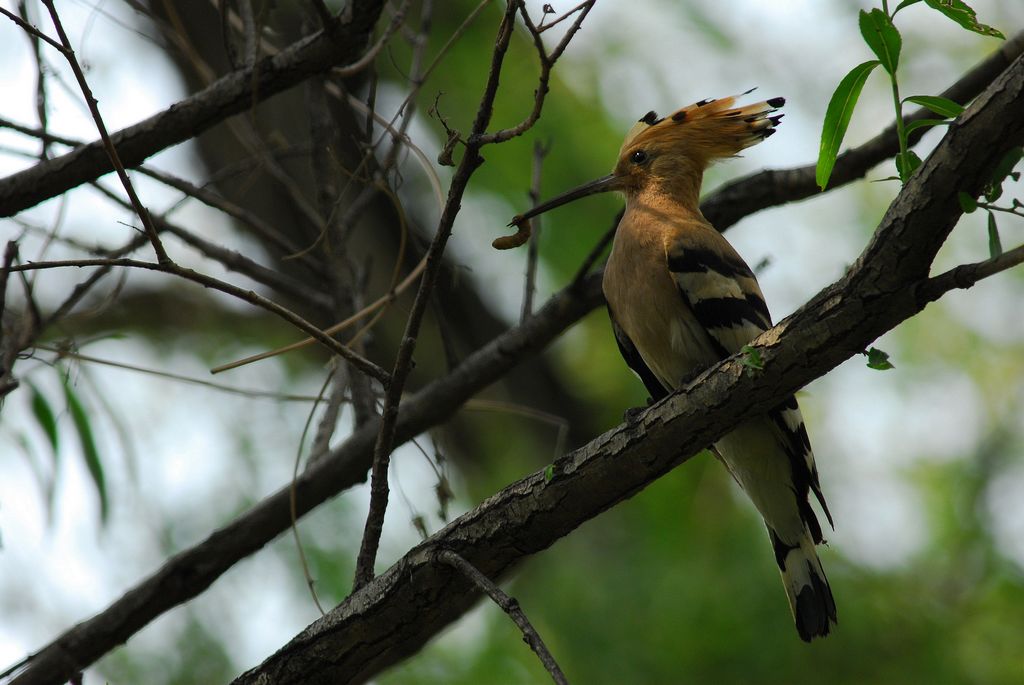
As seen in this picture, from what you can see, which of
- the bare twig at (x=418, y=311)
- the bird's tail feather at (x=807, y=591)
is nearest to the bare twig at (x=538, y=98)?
the bare twig at (x=418, y=311)

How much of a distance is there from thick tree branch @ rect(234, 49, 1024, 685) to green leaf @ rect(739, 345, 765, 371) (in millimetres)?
11

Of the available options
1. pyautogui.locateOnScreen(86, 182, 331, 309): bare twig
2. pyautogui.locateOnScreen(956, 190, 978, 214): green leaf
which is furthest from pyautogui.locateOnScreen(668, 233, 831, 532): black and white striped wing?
pyautogui.locateOnScreen(86, 182, 331, 309): bare twig

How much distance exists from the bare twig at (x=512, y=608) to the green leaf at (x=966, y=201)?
101 cm

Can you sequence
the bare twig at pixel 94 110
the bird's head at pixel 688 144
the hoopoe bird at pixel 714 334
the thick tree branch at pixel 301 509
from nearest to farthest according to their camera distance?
the bare twig at pixel 94 110
the thick tree branch at pixel 301 509
the hoopoe bird at pixel 714 334
the bird's head at pixel 688 144

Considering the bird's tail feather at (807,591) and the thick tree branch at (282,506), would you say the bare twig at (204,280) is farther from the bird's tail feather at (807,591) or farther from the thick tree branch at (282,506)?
the bird's tail feather at (807,591)

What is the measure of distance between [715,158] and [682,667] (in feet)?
6.33

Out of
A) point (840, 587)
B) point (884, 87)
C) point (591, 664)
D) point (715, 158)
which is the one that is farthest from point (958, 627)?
point (884, 87)

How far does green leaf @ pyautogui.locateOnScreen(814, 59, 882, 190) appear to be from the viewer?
1932mm

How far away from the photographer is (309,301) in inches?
137

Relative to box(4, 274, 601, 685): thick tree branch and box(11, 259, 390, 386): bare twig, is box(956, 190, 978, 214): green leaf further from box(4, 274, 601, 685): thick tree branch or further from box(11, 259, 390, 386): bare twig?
box(4, 274, 601, 685): thick tree branch

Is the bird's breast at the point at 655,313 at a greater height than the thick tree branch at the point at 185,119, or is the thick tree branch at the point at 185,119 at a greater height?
the thick tree branch at the point at 185,119

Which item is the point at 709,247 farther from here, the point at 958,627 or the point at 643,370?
the point at 958,627

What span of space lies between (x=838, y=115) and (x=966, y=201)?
399mm

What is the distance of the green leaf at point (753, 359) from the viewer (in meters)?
1.92
